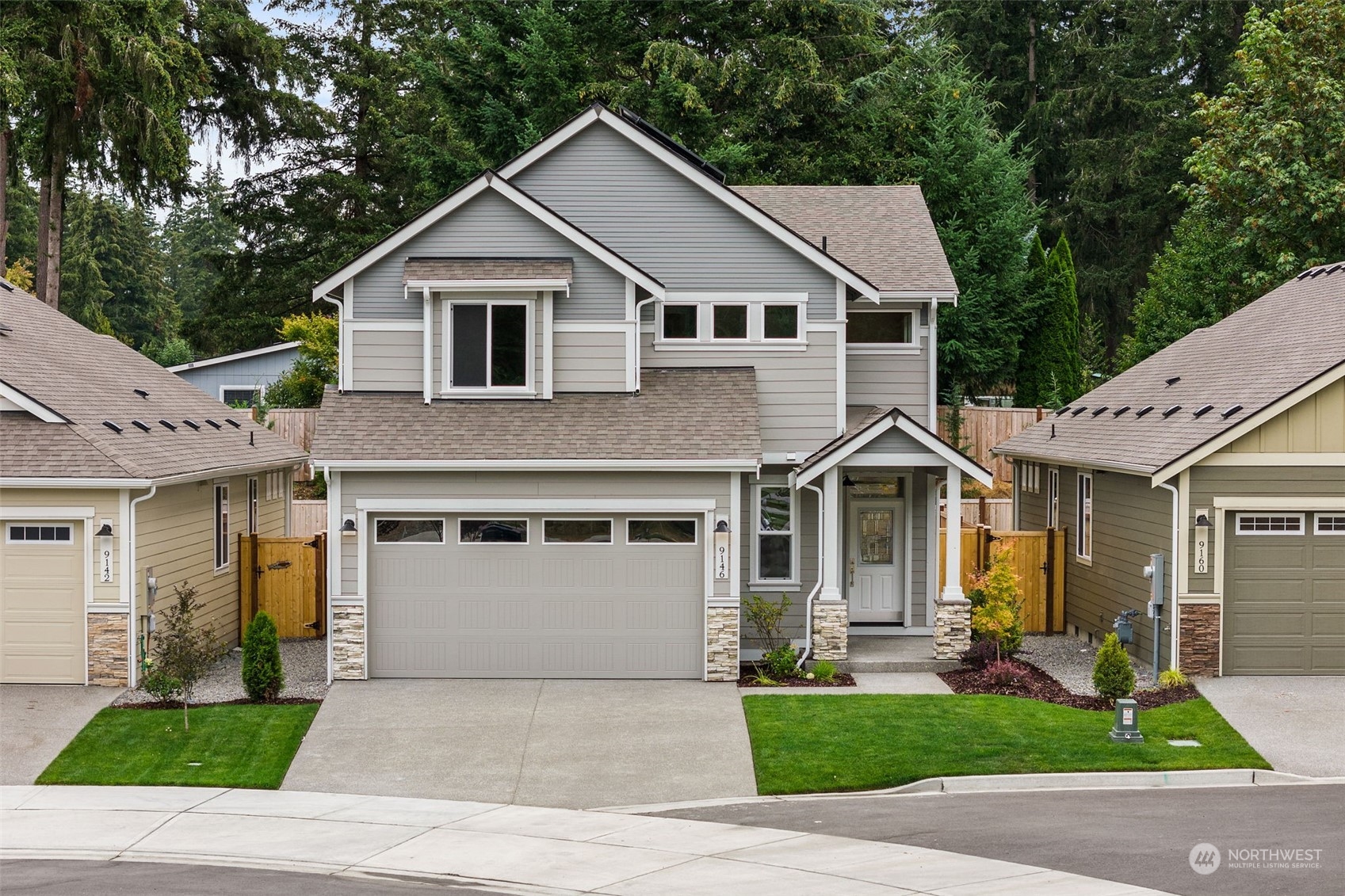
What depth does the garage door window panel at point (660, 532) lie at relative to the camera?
56.9 feet

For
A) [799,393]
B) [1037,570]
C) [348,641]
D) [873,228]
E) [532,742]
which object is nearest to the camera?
[532,742]

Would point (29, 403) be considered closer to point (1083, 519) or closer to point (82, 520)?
point (82, 520)

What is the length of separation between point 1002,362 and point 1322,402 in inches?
720

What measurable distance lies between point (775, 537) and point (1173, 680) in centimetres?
581

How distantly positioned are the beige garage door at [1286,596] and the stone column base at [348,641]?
1151 centimetres

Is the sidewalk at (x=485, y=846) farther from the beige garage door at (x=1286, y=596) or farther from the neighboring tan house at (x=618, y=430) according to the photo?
the beige garage door at (x=1286, y=596)

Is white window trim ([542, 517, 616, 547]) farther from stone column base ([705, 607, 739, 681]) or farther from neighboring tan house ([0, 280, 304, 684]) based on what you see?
neighboring tan house ([0, 280, 304, 684])

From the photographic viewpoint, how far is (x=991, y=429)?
30.9m

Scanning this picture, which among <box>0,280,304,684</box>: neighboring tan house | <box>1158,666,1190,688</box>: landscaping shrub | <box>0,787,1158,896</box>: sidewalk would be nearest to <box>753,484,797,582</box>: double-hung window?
<box>1158,666,1190,688</box>: landscaping shrub

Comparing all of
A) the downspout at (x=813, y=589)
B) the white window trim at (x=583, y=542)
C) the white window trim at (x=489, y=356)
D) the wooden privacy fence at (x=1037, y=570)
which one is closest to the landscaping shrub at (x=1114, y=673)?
the downspout at (x=813, y=589)

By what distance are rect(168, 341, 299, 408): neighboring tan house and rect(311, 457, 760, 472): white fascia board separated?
21338mm

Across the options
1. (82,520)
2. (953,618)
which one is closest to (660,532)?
(953,618)

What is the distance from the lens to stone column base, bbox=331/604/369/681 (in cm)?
1695

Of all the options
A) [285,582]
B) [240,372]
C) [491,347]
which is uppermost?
[240,372]
